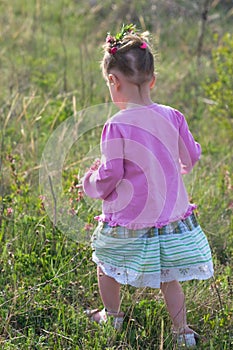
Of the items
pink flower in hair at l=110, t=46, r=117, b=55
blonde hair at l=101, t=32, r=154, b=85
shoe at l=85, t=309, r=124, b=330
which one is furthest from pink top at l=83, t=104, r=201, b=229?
shoe at l=85, t=309, r=124, b=330

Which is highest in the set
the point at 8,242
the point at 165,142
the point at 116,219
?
the point at 165,142

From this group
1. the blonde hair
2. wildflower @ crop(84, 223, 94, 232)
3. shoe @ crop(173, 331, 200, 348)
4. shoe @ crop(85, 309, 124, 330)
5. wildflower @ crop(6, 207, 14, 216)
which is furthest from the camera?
wildflower @ crop(6, 207, 14, 216)

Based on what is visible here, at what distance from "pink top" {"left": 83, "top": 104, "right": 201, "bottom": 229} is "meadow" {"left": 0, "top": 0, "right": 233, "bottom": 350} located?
37 cm

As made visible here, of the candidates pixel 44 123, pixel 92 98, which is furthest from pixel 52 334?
pixel 92 98

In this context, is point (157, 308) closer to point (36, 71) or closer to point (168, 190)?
point (168, 190)

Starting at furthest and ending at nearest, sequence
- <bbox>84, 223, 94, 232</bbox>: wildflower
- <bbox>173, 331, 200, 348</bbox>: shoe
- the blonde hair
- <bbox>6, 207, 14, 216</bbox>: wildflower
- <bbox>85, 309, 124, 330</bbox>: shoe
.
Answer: <bbox>6, 207, 14, 216</bbox>: wildflower, <bbox>84, 223, 94, 232</bbox>: wildflower, <bbox>85, 309, 124, 330</bbox>: shoe, <bbox>173, 331, 200, 348</bbox>: shoe, the blonde hair

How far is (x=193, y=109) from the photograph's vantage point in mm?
6238

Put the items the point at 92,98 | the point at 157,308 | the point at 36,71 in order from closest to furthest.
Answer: the point at 157,308 → the point at 92,98 → the point at 36,71

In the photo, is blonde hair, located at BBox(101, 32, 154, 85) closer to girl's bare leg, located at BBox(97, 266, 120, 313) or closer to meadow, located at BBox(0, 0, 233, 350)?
meadow, located at BBox(0, 0, 233, 350)

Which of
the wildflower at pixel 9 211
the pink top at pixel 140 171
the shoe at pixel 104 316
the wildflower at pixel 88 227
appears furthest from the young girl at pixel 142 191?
the wildflower at pixel 9 211

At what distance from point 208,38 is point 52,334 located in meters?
5.80

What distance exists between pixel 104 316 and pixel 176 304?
1.23 ft

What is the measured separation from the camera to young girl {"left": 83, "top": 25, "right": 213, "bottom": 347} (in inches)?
111

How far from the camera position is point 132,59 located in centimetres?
281
